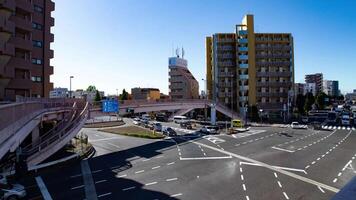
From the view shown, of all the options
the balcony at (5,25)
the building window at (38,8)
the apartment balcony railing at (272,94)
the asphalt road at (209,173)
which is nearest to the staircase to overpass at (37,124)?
the asphalt road at (209,173)

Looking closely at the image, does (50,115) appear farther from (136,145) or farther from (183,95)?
(183,95)

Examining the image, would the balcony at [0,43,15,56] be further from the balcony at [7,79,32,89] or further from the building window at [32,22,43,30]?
the building window at [32,22,43,30]

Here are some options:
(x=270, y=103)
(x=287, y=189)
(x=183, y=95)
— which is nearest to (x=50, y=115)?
(x=287, y=189)

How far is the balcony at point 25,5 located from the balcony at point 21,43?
171 inches

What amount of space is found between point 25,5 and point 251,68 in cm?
6387

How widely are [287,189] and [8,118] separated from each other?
19024 millimetres

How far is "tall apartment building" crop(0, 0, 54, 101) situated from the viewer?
102 feet

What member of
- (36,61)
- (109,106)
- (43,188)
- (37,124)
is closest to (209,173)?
(43,188)

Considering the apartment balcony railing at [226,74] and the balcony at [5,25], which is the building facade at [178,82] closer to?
the apartment balcony railing at [226,74]

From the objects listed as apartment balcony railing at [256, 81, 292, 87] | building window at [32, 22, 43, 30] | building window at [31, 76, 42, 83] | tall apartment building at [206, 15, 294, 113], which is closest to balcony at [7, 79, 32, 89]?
building window at [31, 76, 42, 83]

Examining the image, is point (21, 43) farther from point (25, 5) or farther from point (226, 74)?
point (226, 74)

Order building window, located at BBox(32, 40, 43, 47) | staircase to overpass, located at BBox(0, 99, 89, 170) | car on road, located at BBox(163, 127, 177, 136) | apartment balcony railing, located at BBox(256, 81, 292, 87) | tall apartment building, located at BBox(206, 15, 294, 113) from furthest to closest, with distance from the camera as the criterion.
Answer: apartment balcony railing, located at BBox(256, 81, 292, 87) < tall apartment building, located at BBox(206, 15, 294, 113) < car on road, located at BBox(163, 127, 177, 136) < building window, located at BBox(32, 40, 43, 47) < staircase to overpass, located at BBox(0, 99, 89, 170)

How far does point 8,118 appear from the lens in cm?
1709

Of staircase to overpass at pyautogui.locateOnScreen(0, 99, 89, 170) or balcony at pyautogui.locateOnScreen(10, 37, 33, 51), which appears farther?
balcony at pyautogui.locateOnScreen(10, 37, 33, 51)
